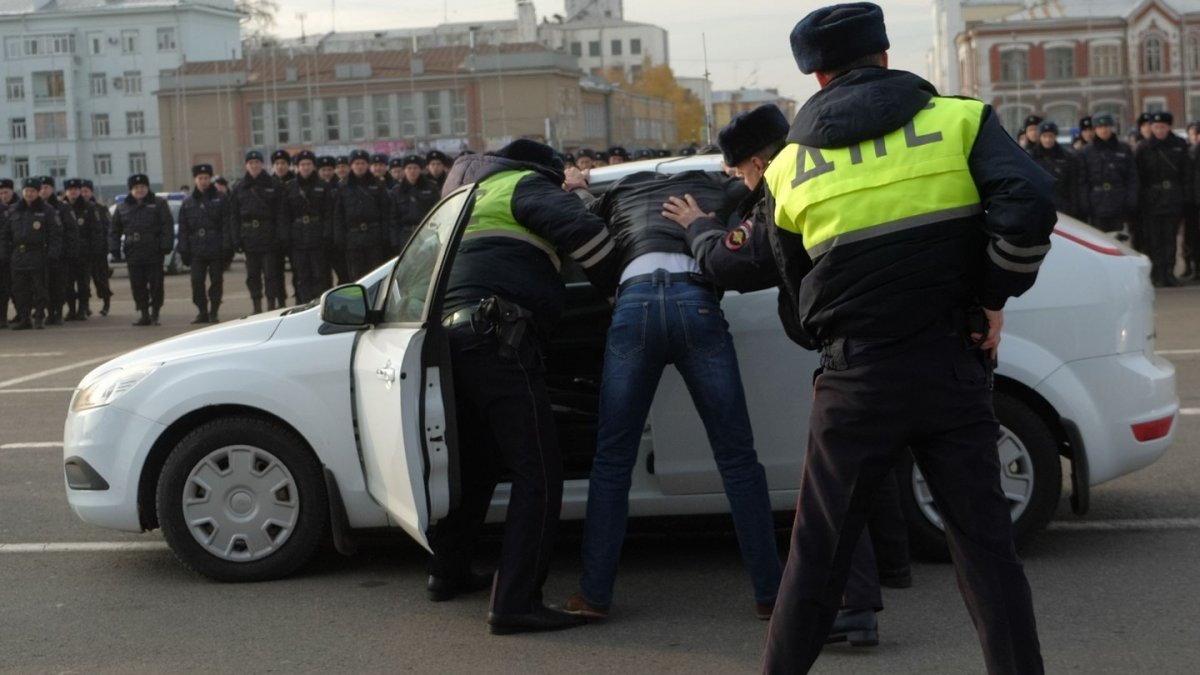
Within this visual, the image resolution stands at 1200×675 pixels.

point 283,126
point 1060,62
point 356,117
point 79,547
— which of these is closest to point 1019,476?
point 79,547

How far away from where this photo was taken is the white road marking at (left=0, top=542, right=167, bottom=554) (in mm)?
7266

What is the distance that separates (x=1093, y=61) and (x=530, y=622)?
10239 centimetres

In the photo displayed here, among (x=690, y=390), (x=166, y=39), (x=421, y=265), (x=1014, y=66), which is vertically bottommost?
(x=690, y=390)

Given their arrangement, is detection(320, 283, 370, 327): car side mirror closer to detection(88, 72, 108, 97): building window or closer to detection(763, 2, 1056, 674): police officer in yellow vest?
detection(763, 2, 1056, 674): police officer in yellow vest

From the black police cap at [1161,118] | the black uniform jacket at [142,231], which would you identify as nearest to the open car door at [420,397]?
the black police cap at [1161,118]

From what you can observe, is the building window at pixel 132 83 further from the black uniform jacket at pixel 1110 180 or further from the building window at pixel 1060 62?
the black uniform jacket at pixel 1110 180

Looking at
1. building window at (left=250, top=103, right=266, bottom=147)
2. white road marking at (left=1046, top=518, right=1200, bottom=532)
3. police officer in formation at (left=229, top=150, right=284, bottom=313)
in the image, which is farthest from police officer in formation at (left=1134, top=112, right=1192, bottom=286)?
building window at (left=250, top=103, right=266, bottom=147)

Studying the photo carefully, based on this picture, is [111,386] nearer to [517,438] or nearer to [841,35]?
[517,438]

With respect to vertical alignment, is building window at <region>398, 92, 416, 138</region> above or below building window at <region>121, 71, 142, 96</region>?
below

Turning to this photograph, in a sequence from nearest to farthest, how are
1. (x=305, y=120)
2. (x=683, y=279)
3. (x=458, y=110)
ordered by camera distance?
(x=683, y=279) < (x=458, y=110) < (x=305, y=120)

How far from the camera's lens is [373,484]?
19.9 ft

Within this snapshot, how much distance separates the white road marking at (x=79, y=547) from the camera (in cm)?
727

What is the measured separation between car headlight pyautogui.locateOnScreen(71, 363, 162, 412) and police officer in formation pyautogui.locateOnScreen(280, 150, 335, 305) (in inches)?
524

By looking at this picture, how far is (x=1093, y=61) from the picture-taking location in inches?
4003
